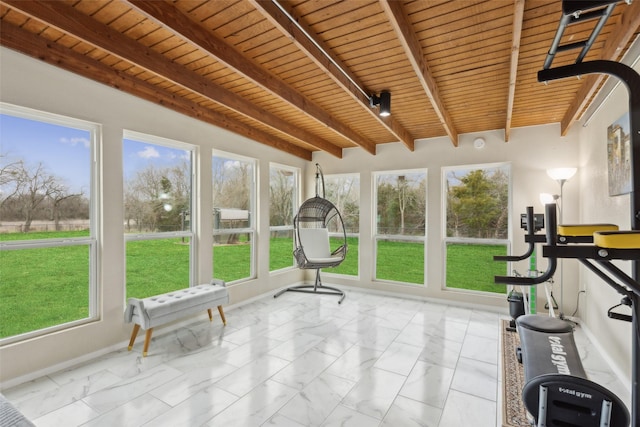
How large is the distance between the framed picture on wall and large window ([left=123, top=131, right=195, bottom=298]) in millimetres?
4287

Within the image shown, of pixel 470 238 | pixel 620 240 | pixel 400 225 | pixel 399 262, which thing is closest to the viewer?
pixel 620 240

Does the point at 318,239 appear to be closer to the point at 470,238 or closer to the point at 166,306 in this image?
the point at 470,238

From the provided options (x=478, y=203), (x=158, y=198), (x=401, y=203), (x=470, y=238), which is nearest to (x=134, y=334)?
(x=158, y=198)

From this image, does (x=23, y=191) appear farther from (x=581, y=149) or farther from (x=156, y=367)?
(x=581, y=149)

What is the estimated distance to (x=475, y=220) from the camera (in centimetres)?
474

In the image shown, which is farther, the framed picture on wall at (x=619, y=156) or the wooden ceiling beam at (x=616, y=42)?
the framed picture on wall at (x=619, y=156)

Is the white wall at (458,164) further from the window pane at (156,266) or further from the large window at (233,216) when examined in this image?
the window pane at (156,266)

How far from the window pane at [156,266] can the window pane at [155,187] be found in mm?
183

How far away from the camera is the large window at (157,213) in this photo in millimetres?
3387

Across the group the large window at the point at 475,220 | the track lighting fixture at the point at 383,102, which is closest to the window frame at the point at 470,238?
the large window at the point at 475,220

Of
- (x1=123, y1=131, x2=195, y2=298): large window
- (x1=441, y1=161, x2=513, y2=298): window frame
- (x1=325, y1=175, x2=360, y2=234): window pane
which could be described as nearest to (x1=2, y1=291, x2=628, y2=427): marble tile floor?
(x1=123, y1=131, x2=195, y2=298): large window

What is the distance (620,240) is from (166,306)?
3.35 m

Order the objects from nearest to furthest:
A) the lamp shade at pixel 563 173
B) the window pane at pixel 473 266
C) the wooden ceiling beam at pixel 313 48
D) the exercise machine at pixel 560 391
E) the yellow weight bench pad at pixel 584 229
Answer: the exercise machine at pixel 560 391 → the yellow weight bench pad at pixel 584 229 → the wooden ceiling beam at pixel 313 48 → the lamp shade at pixel 563 173 → the window pane at pixel 473 266

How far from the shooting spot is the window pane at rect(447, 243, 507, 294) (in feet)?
15.5
